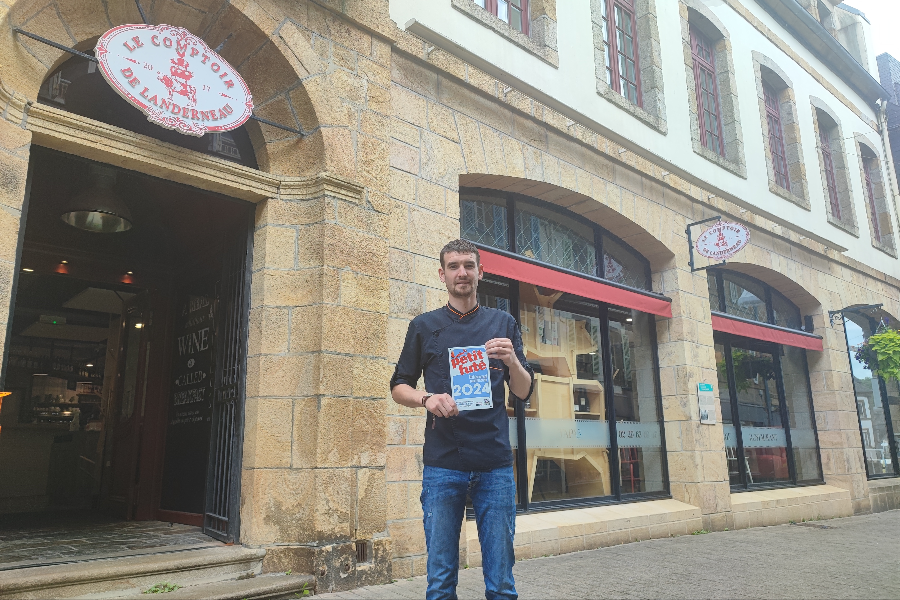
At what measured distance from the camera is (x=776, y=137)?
39.8ft

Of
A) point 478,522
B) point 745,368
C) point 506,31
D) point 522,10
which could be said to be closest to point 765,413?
point 745,368

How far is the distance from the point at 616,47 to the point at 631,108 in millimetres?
1104

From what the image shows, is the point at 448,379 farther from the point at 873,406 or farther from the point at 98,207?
the point at 873,406

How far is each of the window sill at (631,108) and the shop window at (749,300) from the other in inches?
97.8

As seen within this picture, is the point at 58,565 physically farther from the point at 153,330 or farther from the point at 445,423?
the point at 153,330

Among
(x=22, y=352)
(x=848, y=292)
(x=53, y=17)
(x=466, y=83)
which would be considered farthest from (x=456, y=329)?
(x=848, y=292)

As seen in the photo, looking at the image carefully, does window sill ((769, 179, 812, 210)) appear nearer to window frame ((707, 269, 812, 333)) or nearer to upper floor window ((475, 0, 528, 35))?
window frame ((707, 269, 812, 333))

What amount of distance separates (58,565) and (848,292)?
43.3 feet

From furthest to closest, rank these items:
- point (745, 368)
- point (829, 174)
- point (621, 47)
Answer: point (829, 174)
point (745, 368)
point (621, 47)

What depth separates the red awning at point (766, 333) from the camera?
9.45 m

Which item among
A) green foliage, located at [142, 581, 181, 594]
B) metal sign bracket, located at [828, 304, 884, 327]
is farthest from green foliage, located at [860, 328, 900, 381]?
green foliage, located at [142, 581, 181, 594]

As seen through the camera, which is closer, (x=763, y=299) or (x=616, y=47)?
(x=616, y=47)

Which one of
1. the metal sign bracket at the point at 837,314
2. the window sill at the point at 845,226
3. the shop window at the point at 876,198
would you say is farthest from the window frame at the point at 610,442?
the shop window at the point at 876,198

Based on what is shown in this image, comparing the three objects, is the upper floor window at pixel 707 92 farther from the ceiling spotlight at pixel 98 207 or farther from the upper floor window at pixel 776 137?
the ceiling spotlight at pixel 98 207
